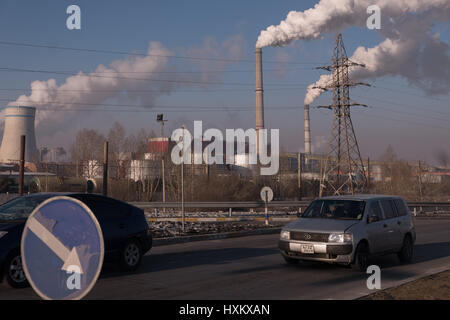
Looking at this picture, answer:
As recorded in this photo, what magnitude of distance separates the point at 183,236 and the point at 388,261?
736cm

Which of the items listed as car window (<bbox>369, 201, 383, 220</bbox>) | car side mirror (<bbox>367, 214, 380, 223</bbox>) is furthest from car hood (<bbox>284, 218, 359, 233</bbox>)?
car window (<bbox>369, 201, 383, 220</bbox>)

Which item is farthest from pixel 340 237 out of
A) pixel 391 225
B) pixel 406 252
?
pixel 406 252

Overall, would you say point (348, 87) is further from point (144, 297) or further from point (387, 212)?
point (144, 297)

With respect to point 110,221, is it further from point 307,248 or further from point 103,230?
point 307,248

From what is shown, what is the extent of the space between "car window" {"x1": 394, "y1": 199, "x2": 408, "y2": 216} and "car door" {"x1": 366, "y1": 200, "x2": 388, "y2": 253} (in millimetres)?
1161

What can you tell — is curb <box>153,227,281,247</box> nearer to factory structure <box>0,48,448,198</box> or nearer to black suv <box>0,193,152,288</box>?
black suv <box>0,193,152,288</box>

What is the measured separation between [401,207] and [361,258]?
2.91 m

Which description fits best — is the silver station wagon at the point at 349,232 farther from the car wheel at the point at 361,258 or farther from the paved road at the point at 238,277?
the paved road at the point at 238,277

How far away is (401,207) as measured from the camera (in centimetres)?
1243

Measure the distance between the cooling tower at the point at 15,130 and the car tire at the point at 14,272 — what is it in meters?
83.5

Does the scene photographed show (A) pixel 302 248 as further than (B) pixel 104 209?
Yes

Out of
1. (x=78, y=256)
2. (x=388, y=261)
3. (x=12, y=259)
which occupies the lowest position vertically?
(x=388, y=261)
